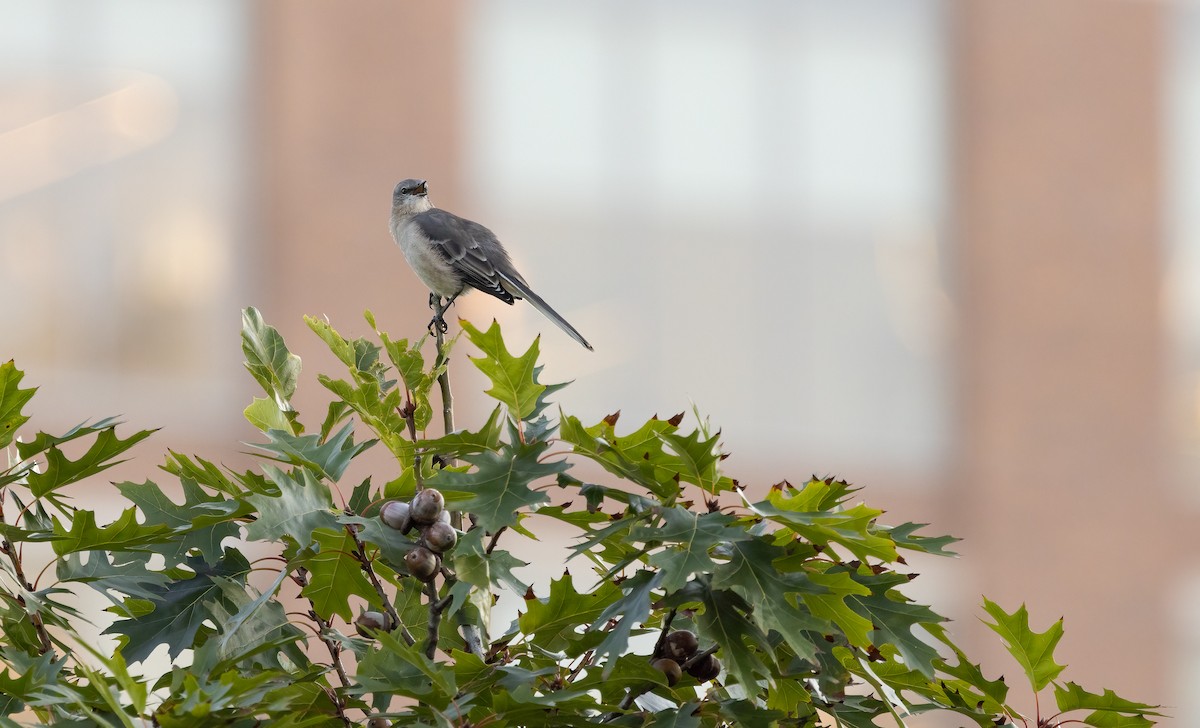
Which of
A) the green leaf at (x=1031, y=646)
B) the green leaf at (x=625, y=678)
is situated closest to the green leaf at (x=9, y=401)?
the green leaf at (x=625, y=678)

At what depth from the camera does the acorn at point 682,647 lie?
227cm

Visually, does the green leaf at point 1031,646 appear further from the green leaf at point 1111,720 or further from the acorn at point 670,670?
the acorn at point 670,670

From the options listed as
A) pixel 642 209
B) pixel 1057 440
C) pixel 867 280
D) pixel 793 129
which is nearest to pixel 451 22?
pixel 642 209

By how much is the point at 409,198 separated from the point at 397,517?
1983mm

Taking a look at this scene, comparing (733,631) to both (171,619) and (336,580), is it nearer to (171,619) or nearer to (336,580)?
(336,580)

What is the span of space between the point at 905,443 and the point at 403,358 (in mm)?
16199

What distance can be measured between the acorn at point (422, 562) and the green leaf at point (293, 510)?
4.6 inches

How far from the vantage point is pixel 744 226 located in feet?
59.2

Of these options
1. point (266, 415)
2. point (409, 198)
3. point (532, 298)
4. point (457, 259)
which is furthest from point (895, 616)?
point (409, 198)

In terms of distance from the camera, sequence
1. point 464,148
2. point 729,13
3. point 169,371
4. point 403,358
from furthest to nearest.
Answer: point 729,13 < point 464,148 < point 169,371 < point 403,358

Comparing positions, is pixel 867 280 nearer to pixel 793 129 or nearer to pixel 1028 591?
pixel 793 129

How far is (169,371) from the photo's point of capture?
15.8 m

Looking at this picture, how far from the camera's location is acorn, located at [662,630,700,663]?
2268mm

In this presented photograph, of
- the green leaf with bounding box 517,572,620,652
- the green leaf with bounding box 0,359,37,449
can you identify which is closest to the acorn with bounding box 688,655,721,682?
the green leaf with bounding box 517,572,620,652
